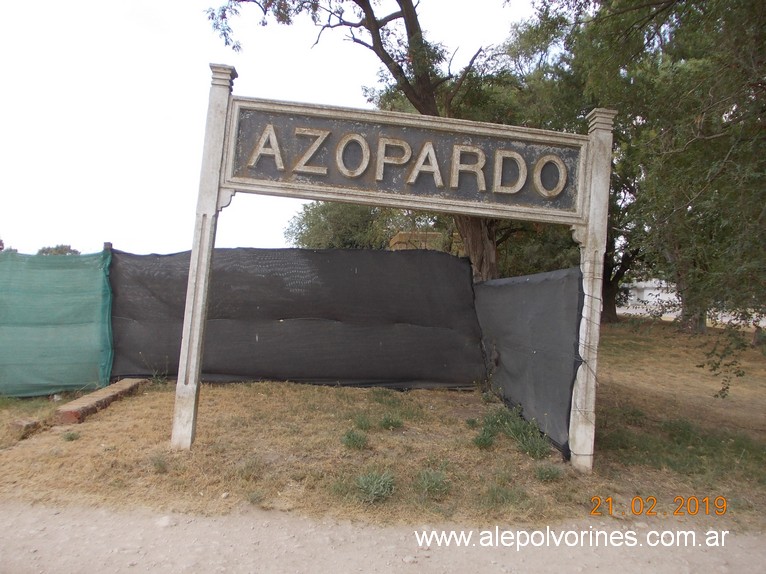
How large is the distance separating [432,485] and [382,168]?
2.73m

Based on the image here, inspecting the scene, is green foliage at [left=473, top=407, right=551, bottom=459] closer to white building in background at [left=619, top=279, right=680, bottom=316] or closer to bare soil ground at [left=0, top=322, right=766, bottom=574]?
bare soil ground at [left=0, top=322, right=766, bottom=574]

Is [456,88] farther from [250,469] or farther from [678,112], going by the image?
[250,469]

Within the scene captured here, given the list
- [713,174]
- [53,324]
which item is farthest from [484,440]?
[53,324]

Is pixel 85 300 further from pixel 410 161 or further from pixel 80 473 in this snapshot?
pixel 410 161

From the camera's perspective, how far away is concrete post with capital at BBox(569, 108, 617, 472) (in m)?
4.55

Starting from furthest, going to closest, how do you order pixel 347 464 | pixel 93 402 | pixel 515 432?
Result: pixel 93 402, pixel 515 432, pixel 347 464

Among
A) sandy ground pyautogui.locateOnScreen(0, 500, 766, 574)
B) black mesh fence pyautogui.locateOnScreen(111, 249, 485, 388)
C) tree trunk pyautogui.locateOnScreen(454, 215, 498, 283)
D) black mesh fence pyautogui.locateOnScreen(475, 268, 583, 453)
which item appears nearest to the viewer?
sandy ground pyautogui.locateOnScreen(0, 500, 766, 574)

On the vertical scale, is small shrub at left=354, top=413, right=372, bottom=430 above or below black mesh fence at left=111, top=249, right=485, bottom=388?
below

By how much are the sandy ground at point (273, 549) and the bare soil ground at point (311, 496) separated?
0.04 ft

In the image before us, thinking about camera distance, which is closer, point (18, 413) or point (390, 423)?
point (390, 423)

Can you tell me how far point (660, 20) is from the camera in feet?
23.6

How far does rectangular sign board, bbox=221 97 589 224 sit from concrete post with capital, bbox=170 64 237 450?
0.32 ft

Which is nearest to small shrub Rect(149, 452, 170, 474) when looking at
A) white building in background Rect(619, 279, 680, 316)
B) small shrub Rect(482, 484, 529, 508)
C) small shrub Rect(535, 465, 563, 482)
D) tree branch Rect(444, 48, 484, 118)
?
small shrub Rect(482, 484, 529, 508)

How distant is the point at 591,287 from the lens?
4.60 metres
